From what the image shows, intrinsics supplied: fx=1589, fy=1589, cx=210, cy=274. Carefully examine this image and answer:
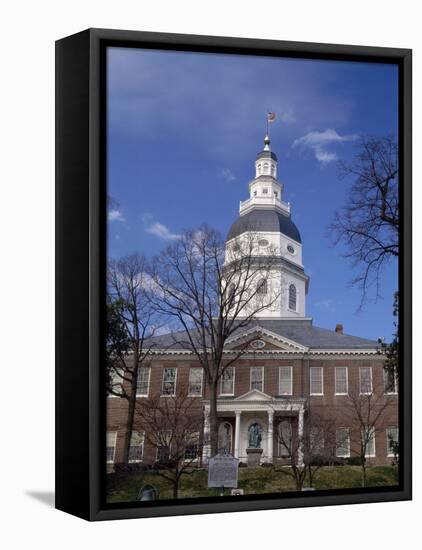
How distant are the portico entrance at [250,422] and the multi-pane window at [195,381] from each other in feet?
0.50

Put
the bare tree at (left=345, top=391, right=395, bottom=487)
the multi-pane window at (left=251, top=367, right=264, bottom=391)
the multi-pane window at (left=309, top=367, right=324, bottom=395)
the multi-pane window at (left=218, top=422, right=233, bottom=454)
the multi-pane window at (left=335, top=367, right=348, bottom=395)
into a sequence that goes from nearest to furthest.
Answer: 1. the multi-pane window at (left=218, top=422, right=233, bottom=454)
2. the multi-pane window at (left=251, top=367, right=264, bottom=391)
3. the multi-pane window at (left=309, top=367, right=324, bottom=395)
4. the multi-pane window at (left=335, top=367, right=348, bottom=395)
5. the bare tree at (left=345, top=391, right=395, bottom=487)

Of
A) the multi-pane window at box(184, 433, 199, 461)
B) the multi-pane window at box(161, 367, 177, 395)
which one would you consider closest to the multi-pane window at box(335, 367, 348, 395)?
the multi-pane window at box(184, 433, 199, 461)

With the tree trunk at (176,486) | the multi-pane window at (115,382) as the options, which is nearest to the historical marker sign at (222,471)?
the tree trunk at (176,486)

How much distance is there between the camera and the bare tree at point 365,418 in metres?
15.7

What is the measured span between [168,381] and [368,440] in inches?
88.9

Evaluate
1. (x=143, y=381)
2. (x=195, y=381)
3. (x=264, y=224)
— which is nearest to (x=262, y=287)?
(x=264, y=224)

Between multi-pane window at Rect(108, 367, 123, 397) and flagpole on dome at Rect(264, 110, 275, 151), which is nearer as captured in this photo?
multi-pane window at Rect(108, 367, 123, 397)

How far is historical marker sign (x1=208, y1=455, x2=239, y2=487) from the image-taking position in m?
15.1

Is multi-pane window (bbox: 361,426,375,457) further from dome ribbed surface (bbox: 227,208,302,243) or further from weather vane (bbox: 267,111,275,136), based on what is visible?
weather vane (bbox: 267,111,275,136)

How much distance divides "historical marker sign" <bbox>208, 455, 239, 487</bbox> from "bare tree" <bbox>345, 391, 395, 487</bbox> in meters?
1.32

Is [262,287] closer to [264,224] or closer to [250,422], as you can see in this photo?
[264,224]

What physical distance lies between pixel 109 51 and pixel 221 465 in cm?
403

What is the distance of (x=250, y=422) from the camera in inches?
599

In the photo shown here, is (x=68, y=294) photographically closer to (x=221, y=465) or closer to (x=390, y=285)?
(x=221, y=465)
